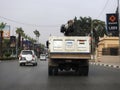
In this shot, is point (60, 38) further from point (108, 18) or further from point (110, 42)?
point (110, 42)

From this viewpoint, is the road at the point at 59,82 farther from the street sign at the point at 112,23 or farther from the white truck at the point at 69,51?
the street sign at the point at 112,23

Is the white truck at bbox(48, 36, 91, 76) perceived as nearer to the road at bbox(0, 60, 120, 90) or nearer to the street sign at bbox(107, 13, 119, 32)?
the road at bbox(0, 60, 120, 90)

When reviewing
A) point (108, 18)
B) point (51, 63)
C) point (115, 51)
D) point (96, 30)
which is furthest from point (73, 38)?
point (96, 30)

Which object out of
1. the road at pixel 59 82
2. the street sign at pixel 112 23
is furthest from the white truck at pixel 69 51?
the street sign at pixel 112 23

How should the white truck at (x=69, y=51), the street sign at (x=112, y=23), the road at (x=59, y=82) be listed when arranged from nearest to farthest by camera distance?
the road at (x=59, y=82) < the white truck at (x=69, y=51) < the street sign at (x=112, y=23)

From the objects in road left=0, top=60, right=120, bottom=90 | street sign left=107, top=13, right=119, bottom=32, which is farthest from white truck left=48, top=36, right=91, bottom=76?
street sign left=107, top=13, right=119, bottom=32

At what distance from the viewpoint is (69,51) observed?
904 inches

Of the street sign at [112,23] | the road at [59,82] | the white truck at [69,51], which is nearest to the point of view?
the road at [59,82]

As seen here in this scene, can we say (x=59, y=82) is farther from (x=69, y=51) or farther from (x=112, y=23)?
(x=112, y=23)

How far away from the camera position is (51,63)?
2344 centimetres

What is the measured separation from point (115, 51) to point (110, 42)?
7348 millimetres

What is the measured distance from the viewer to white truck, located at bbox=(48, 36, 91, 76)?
898 inches

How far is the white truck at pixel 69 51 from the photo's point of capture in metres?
22.8

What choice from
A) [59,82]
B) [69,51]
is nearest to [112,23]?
[69,51]
